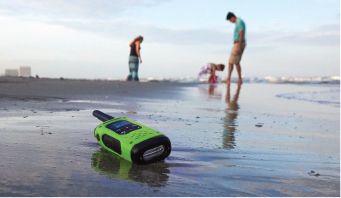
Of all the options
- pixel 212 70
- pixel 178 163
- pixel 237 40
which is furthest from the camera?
pixel 212 70

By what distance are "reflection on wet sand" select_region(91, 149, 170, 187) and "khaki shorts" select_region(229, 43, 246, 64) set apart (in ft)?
38.5

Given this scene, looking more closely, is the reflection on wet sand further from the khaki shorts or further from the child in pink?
the child in pink

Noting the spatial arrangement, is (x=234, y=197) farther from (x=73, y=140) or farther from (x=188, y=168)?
(x=73, y=140)

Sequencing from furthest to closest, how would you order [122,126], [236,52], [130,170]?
[236,52] → [122,126] → [130,170]

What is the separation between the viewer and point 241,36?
45.2ft

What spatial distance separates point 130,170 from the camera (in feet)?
7.71

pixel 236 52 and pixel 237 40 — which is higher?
pixel 237 40

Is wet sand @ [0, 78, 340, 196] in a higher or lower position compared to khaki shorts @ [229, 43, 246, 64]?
lower

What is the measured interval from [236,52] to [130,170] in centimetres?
1207

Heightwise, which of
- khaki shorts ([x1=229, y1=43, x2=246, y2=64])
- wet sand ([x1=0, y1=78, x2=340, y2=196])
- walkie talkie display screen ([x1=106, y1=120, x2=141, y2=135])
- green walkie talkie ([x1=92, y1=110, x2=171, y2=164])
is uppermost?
khaki shorts ([x1=229, y1=43, x2=246, y2=64])

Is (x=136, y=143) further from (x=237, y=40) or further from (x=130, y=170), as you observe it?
(x=237, y=40)

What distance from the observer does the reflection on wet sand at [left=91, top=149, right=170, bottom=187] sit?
2183 millimetres

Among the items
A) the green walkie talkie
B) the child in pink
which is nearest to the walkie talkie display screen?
the green walkie talkie

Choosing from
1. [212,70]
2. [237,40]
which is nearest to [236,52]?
[237,40]
